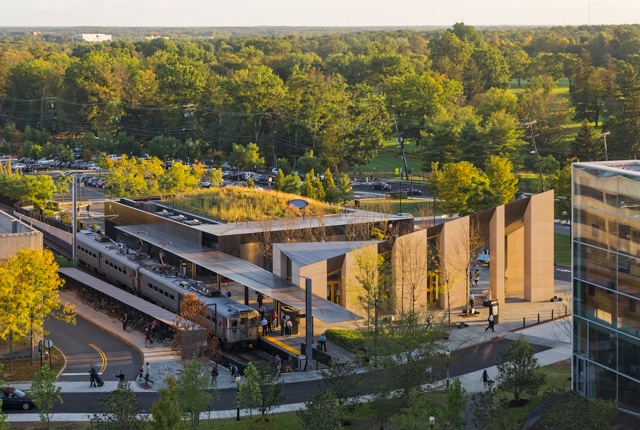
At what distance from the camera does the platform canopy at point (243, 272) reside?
4091 cm

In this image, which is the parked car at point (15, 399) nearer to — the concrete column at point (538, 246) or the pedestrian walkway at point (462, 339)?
the pedestrian walkway at point (462, 339)

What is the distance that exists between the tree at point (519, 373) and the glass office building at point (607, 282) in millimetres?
1655

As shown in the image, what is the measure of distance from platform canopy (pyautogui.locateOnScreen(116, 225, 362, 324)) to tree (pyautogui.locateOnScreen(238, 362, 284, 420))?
7.44 metres

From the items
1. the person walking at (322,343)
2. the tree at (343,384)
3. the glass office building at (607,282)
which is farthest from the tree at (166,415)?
the person walking at (322,343)

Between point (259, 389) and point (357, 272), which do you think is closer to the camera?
point (259, 389)

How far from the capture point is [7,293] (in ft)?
134

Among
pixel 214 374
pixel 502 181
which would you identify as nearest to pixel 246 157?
pixel 502 181

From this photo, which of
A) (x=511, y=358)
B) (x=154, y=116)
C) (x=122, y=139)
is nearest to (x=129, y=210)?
(x=511, y=358)

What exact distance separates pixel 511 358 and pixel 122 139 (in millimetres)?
95315

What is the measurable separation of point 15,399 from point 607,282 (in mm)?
20848

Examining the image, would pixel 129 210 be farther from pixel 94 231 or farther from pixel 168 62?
pixel 168 62

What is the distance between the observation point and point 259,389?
3159 centimetres

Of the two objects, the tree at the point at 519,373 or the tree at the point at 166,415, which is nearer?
the tree at the point at 166,415

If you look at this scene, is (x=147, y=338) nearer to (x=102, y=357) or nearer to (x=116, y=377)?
(x=102, y=357)
